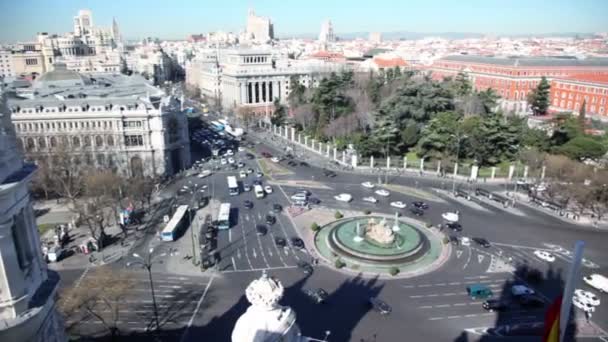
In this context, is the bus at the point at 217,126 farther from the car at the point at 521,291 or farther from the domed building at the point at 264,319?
the domed building at the point at 264,319

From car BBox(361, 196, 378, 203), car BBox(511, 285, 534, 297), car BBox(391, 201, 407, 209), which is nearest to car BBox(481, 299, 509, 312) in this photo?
car BBox(511, 285, 534, 297)

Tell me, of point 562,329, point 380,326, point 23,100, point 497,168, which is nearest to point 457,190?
point 497,168

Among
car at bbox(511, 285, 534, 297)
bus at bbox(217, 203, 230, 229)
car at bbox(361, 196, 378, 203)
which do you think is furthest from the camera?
car at bbox(361, 196, 378, 203)

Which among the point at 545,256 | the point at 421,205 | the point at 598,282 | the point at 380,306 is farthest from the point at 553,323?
the point at 421,205

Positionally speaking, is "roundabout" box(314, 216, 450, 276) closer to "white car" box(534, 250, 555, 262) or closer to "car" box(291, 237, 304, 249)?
"car" box(291, 237, 304, 249)

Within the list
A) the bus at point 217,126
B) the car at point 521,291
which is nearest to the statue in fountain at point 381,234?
the car at point 521,291
